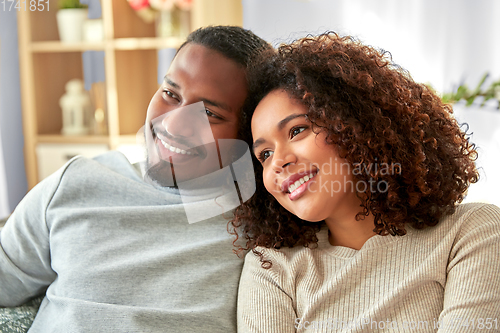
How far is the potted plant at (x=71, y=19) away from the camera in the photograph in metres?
2.47

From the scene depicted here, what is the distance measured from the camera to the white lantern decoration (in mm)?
2551

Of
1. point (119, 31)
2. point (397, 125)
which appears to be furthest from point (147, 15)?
point (397, 125)

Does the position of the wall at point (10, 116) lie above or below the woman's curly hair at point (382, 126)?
below

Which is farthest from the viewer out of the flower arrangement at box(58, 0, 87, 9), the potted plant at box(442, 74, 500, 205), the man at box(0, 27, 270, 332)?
the flower arrangement at box(58, 0, 87, 9)

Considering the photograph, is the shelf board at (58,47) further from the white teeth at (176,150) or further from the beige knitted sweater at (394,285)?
the beige knitted sweater at (394,285)

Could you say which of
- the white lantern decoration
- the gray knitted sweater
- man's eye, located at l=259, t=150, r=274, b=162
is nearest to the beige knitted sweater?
the gray knitted sweater

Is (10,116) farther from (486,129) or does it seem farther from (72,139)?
(486,129)

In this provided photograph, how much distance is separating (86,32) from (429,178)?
85.3 inches

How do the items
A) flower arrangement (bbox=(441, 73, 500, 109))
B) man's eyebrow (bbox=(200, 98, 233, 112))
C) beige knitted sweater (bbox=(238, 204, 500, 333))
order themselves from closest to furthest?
1. beige knitted sweater (bbox=(238, 204, 500, 333))
2. man's eyebrow (bbox=(200, 98, 233, 112))
3. flower arrangement (bbox=(441, 73, 500, 109))

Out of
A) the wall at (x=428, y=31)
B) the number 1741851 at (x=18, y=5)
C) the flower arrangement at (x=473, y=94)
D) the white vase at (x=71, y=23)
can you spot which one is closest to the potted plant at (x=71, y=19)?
the white vase at (x=71, y=23)

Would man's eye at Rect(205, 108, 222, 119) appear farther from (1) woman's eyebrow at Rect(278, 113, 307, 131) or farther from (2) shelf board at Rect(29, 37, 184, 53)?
(2) shelf board at Rect(29, 37, 184, 53)

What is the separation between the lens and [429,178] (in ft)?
2.88

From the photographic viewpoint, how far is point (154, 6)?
2.44 m

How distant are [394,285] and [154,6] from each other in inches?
81.4
